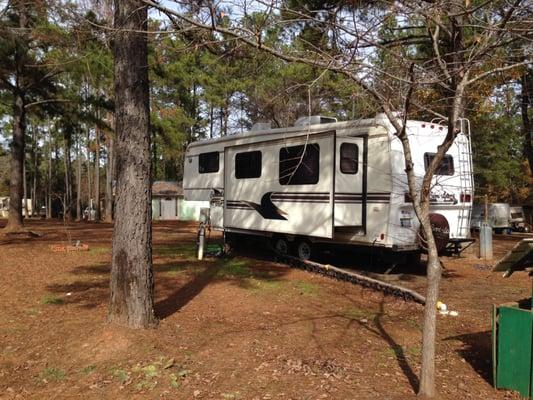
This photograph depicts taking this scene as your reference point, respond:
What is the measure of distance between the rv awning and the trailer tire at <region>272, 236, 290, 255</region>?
693cm

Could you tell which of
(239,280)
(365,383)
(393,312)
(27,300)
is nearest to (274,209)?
(239,280)

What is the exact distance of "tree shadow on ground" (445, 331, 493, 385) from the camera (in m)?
5.00

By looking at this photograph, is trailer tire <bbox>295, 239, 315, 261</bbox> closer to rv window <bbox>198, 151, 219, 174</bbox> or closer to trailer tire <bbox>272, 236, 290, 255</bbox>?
trailer tire <bbox>272, 236, 290, 255</bbox>

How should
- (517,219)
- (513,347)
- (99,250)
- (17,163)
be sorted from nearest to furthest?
1. (513,347)
2. (99,250)
3. (17,163)
4. (517,219)

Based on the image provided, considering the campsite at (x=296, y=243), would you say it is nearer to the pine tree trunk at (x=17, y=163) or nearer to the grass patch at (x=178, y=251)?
the grass patch at (x=178, y=251)

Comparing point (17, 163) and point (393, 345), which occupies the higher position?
point (17, 163)

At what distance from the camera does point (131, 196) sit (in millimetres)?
5652

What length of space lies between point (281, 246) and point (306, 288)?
333 centimetres

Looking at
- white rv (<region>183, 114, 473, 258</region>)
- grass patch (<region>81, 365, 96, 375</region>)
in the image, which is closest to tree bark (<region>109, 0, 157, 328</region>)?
grass patch (<region>81, 365, 96, 375</region>)

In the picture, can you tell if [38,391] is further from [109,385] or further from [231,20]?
[231,20]

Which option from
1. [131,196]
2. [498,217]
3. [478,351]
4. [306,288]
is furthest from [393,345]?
[498,217]

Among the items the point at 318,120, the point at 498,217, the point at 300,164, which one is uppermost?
the point at 318,120

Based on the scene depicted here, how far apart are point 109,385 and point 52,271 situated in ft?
19.1

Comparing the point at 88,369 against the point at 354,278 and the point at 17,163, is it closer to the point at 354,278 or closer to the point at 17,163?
the point at 354,278
